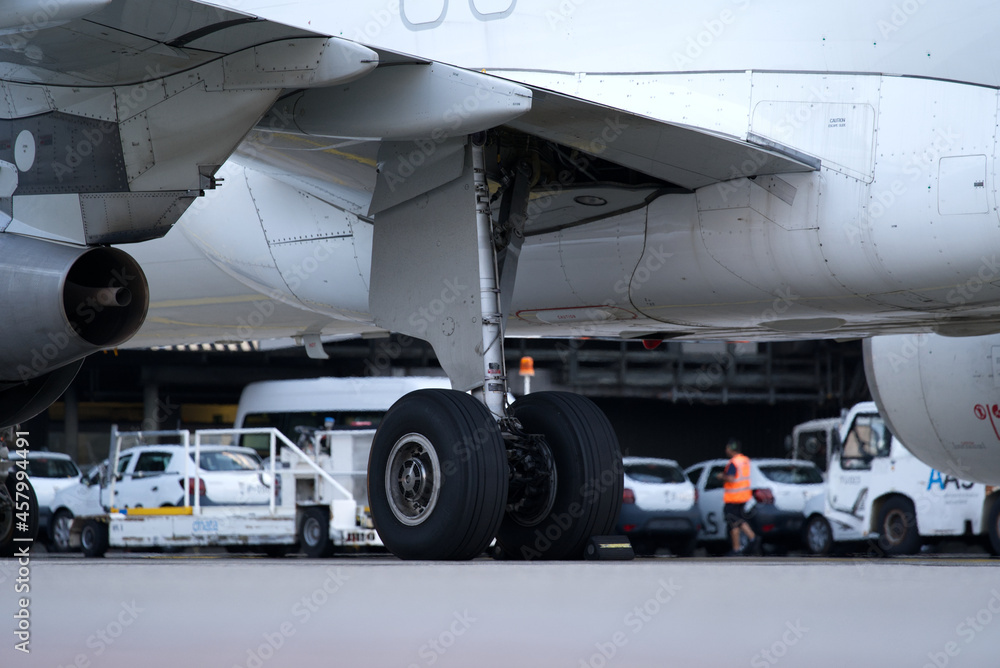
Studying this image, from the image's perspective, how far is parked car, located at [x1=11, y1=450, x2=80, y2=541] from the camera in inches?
811

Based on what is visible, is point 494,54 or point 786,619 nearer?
point 786,619

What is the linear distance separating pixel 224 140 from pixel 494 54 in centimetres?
179

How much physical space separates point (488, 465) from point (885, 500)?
47.6 feet

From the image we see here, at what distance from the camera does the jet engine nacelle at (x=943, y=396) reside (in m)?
8.20

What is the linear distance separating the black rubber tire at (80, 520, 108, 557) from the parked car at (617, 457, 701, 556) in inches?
312

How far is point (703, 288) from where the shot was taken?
21.3 feet

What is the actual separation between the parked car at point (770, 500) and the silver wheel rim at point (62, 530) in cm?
1070

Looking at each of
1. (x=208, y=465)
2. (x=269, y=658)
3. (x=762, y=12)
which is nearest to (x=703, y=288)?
(x=762, y=12)

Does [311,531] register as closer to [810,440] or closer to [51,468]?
[51,468]

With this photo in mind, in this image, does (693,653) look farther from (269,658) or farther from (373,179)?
(373,179)

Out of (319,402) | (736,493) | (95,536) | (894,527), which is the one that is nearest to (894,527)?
(894,527)

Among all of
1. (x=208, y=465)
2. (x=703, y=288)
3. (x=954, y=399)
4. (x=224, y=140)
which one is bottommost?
(x=208, y=465)

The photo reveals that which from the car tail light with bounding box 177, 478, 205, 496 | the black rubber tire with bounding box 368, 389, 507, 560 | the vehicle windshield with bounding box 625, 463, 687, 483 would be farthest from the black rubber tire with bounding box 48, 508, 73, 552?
the black rubber tire with bounding box 368, 389, 507, 560

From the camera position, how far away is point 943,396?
847 cm
